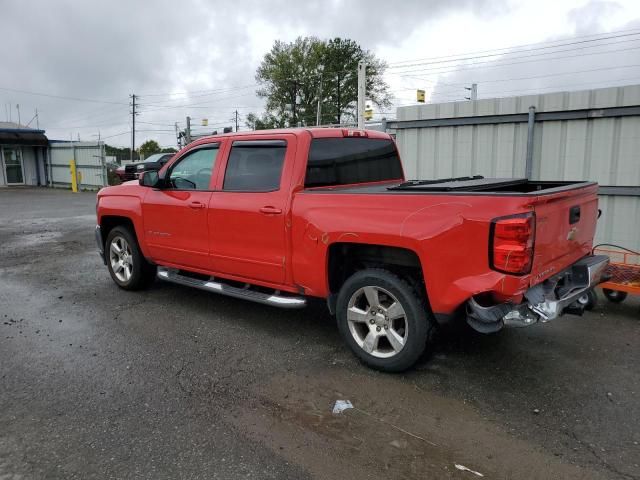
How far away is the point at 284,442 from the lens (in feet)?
10.3

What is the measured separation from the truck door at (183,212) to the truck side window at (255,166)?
0.28 metres

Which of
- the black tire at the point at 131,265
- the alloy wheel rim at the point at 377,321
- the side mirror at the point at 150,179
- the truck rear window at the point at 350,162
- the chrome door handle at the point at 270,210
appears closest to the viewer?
the alloy wheel rim at the point at 377,321

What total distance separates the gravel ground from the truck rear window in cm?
151

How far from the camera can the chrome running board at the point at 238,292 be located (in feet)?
14.9

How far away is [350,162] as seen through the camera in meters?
5.01

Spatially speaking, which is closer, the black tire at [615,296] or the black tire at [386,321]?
the black tire at [386,321]

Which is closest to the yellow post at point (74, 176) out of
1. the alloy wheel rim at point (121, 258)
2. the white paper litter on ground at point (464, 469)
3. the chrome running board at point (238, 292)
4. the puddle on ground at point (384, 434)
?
the alloy wheel rim at point (121, 258)

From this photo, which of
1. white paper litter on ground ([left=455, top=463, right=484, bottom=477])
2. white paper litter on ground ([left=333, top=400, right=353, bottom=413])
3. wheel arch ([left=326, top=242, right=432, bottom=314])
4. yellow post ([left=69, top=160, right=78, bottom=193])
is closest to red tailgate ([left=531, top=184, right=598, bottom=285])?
wheel arch ([left=326, top=242, right=432, bottom=314])

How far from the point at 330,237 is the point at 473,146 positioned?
15.8ft

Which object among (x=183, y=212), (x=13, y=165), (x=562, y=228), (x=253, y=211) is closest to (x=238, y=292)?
(x=253, y=211)

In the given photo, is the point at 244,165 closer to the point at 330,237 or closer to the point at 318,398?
the point at 330,237

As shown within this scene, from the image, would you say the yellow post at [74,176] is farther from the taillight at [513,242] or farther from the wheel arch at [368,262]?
the taillight at [513,242]

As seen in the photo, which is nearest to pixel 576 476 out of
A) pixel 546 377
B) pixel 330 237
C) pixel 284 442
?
pixel 546 377

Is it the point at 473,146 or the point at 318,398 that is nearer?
the point at 318,398
